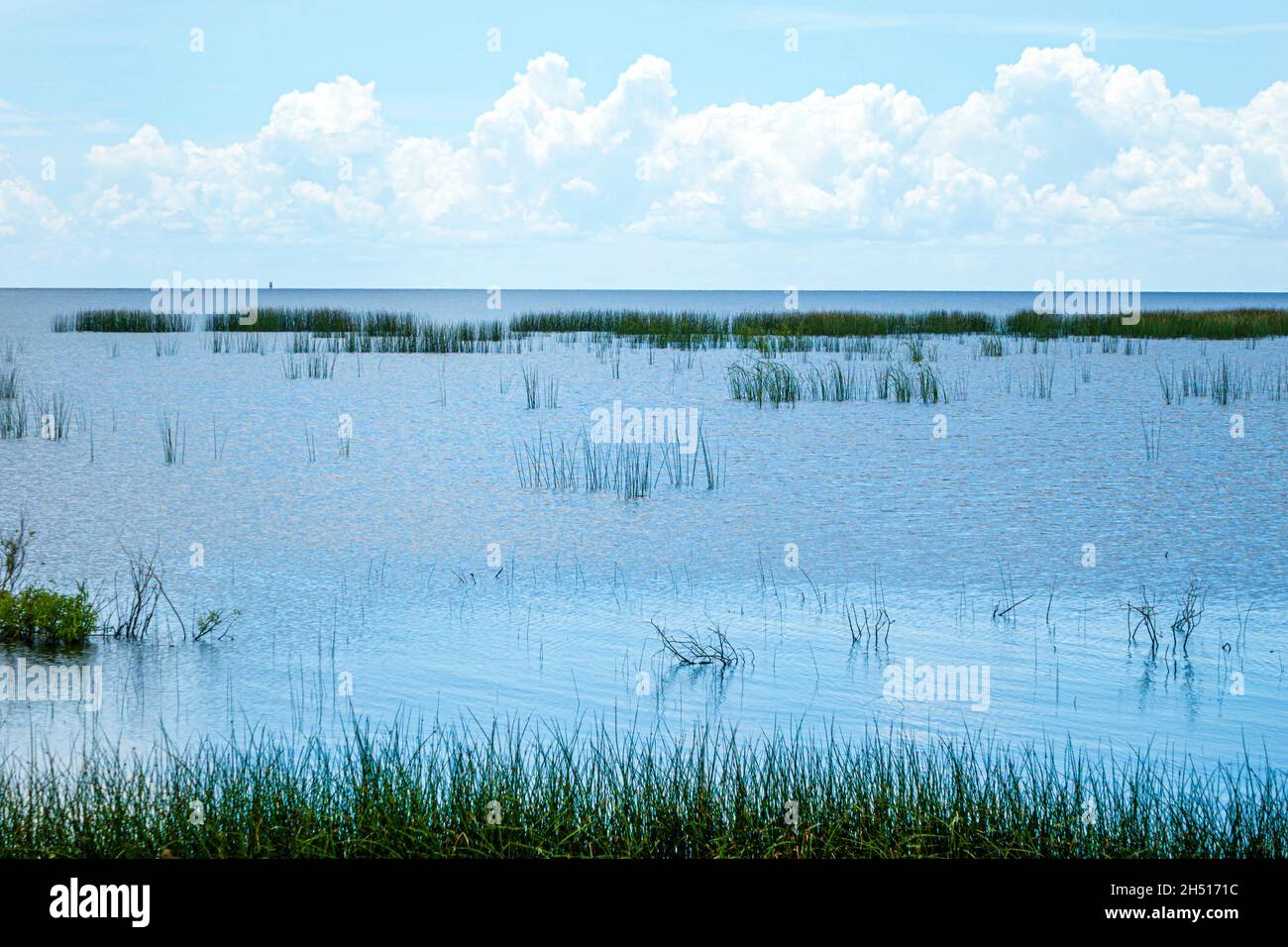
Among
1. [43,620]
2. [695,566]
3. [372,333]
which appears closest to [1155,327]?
[372,333]

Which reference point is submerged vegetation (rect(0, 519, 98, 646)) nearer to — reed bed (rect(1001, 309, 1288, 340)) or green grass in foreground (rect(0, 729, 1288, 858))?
green grass in foreground (rect(0, 729, 1288, 858))

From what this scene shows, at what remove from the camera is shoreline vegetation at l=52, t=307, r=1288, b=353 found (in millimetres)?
42438

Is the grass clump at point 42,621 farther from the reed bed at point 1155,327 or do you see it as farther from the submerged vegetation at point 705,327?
the reed bed at point 1155,327

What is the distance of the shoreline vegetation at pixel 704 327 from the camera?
42438 millimetres

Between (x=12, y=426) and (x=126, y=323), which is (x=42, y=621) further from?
(x=126, y=323)

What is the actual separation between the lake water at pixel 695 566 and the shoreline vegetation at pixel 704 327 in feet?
Answer: 53.1

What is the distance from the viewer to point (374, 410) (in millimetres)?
26219

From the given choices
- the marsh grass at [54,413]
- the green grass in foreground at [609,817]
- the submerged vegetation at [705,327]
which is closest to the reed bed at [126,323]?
the submerged vegetation at [705,327]

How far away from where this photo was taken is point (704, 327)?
42062mm

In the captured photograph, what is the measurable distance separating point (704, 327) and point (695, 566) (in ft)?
99.1
